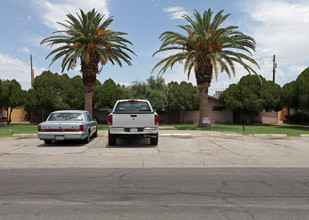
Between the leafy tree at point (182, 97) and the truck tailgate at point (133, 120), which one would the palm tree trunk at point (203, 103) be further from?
the truck tailgate at point (133, 120)

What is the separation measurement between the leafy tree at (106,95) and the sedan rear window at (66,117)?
23561mm

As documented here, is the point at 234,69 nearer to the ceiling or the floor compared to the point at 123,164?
nearer to the ceiling

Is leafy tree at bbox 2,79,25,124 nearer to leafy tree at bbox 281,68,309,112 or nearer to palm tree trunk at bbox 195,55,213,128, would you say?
palm tree trunk at bbox 195,55,213,128

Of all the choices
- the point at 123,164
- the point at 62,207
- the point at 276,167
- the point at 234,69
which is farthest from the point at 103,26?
the point at 62,207

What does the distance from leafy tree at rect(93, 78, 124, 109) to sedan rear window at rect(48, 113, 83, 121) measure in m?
23.6

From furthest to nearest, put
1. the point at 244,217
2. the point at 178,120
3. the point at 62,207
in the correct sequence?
the point at 178,120, the point at 62,207, the point at 244,217

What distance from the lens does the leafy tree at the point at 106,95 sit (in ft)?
122

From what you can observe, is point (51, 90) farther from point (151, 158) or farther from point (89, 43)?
point (151, 158)

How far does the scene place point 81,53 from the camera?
930 inches

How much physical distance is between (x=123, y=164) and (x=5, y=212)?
4305mm

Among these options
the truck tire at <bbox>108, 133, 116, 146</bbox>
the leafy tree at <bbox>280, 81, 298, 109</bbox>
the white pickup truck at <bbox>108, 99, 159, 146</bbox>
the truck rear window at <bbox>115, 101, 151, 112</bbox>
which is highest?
the leafy tree at <bbox>280, 81, 298, 109</bbox>

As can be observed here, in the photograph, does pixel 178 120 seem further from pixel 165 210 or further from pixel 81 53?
pixel 165 210

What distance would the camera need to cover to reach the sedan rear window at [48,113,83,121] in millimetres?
12818

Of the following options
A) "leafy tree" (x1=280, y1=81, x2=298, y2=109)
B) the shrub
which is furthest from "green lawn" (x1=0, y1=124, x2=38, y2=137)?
the shrub
